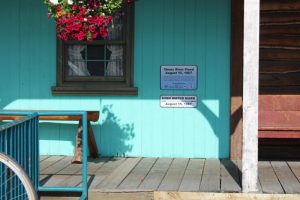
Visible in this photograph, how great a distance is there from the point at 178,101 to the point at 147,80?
526 mm

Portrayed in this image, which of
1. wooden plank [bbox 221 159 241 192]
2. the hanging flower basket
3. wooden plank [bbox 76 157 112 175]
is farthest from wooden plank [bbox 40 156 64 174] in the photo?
wooden plank [bbox 221 159 241 192]

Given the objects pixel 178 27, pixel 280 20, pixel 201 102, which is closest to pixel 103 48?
pixel 178 27

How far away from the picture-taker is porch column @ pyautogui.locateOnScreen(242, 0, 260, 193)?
18.6ft

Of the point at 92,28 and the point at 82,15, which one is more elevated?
the point at 82,15

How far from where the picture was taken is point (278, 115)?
7.45 m

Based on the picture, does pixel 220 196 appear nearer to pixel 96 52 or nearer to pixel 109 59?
pixel 109 59

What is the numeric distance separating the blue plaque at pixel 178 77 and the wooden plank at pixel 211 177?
1.08 meters

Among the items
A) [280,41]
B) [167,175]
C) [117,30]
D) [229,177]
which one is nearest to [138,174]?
[167,175]

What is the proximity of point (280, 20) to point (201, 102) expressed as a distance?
A: 153 cm

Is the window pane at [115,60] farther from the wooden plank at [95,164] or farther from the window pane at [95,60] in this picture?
the wooden plank at [95,164]

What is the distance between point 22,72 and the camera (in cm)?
805

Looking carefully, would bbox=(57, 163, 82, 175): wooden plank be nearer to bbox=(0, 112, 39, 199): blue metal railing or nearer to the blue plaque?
bbox=(0, 112, 39, 199): blue metal railing

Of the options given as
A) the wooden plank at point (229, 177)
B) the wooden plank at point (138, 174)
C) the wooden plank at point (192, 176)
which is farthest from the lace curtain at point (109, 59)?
the wooden plank at point (229, 177)

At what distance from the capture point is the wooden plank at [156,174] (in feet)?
20.0
